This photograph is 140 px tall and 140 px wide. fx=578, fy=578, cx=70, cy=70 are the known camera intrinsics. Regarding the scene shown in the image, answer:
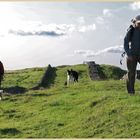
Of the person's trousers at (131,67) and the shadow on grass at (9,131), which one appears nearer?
the shadow on grass at (9,131)

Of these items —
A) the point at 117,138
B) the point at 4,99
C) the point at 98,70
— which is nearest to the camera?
the point at 117,138

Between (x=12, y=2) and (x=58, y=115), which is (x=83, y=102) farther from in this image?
(x=12, y=2)

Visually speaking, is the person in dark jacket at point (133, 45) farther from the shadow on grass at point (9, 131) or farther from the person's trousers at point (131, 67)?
the shadow on grass at point (9, 131)

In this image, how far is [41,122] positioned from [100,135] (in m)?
2.48

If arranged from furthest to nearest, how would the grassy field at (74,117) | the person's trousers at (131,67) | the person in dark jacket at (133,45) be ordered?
1. the person's trousers at (131,67)
2. the person in dark jacket at (133,45)
3. the grassy field at (74,117)

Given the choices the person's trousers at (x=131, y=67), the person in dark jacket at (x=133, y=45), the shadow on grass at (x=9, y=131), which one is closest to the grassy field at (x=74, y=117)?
the shadow on grass at (x=9, y=131)

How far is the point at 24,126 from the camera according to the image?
17.0m

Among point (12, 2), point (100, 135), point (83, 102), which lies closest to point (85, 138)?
point (100, 135)

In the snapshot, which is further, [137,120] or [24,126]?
[24,126]

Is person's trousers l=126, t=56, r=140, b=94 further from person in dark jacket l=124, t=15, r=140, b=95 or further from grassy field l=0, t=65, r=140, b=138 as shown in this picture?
grassy field l=0, t=65, r=140, b=138

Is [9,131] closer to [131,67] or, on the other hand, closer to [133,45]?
[131,67]

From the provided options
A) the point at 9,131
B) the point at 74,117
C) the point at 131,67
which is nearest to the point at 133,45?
the point at 131,67

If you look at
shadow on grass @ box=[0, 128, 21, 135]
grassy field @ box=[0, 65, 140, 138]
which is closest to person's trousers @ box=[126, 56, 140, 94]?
grassy field @ box=[0, 65, 140, 138]

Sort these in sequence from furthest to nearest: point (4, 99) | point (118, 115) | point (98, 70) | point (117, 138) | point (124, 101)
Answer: point (98, 70) → point (4, 99) → point (124, 101) → point (118, 115) → point (117, 138)
